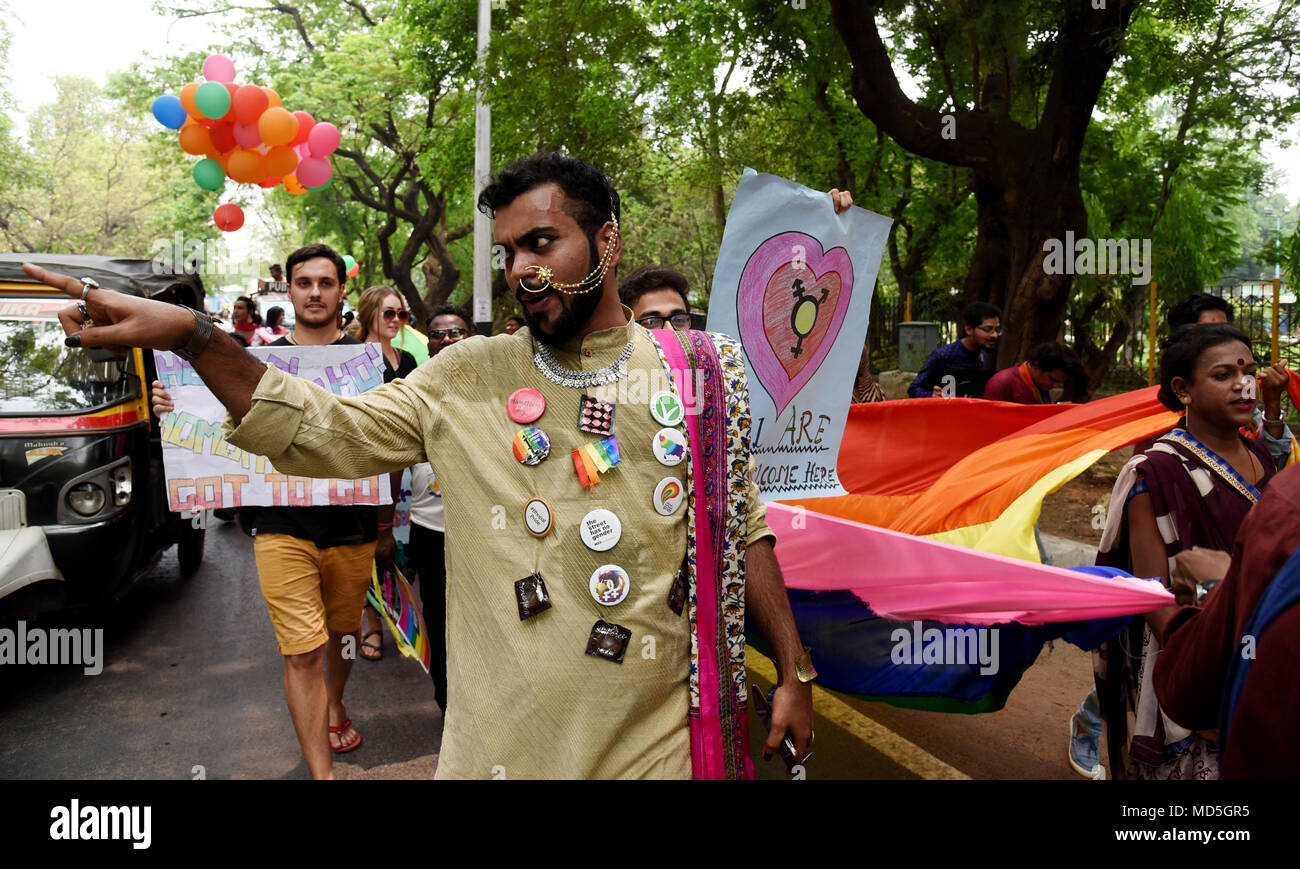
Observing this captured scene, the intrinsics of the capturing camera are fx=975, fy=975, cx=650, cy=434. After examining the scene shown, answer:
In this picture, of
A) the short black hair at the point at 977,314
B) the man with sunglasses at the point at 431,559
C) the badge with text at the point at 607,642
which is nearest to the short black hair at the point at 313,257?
the man with sunglasses at the point at 431,559

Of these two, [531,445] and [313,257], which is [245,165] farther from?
[531,445]

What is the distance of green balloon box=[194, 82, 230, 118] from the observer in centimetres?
870

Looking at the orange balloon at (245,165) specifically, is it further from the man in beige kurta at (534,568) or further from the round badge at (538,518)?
the round badge at (538,518)

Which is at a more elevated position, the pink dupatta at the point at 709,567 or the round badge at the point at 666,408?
the round badge at the point at 666,408

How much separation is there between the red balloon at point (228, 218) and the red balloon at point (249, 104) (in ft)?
7.35

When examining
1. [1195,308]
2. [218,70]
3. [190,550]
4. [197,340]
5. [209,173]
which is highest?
[218,70]

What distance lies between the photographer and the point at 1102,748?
162 inches

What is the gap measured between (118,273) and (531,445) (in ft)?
17.3

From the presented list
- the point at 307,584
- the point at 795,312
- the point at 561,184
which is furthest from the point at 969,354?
the point at 561,184

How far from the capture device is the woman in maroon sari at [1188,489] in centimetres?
291

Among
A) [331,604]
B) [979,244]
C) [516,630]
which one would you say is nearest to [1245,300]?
[979,244]

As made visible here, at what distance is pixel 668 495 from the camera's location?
211cm

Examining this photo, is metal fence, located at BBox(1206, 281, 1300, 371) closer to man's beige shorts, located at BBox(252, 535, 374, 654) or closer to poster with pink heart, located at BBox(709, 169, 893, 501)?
poster with pink heart, located at BBox(709, 169, 893, 501)

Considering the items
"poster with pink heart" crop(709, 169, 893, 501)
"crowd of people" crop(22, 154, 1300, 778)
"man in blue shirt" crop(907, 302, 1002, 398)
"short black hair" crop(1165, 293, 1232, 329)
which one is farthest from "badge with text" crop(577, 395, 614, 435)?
"man in blue shirt" crop(907, 302, 1002, 398)
